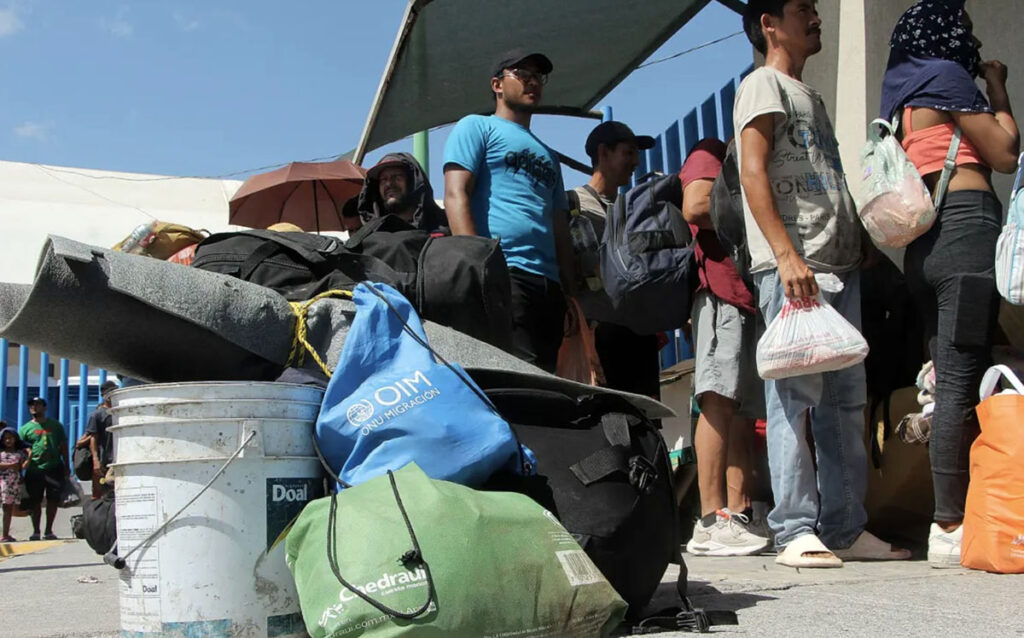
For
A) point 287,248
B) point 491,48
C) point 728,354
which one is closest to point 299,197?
point 491,48

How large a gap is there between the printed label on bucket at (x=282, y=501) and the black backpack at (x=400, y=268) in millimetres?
725

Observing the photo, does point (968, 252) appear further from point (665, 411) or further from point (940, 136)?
point (665, 411)

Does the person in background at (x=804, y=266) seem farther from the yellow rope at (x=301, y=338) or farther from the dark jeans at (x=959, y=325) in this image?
the yellow rope at (x=301, y=338)

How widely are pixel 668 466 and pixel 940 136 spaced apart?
1.74 m

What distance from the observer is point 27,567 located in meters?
5.67

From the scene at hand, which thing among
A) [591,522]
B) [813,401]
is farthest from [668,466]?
[813,401]

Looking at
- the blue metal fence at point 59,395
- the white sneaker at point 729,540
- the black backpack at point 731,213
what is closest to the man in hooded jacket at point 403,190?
the black backpack at point 731,213

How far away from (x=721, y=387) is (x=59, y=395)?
14183 mm

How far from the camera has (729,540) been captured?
146 inches

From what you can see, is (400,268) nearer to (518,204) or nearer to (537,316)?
(537,316)

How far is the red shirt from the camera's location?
382cm

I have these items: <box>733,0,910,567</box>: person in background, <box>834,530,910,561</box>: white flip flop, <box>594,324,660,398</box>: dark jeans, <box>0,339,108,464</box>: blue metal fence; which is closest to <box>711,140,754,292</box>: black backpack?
<box>733,0,910,567</box>: person in background

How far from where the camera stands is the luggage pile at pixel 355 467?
1.76 meters

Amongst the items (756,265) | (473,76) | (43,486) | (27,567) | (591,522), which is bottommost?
(43,486)
